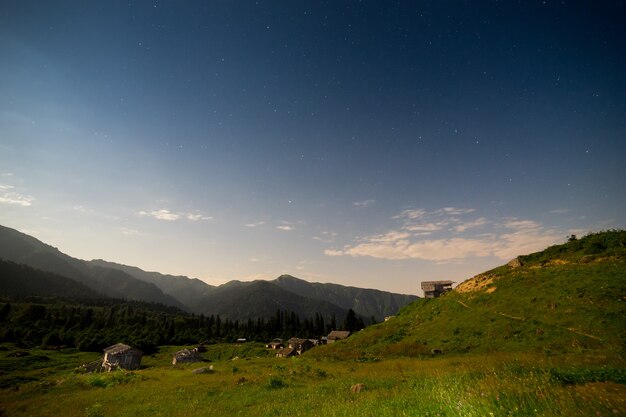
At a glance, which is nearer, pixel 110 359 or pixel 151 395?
pixel 151 395

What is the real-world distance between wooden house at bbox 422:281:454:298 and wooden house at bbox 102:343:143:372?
281ft

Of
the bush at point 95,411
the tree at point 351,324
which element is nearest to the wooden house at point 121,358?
the bush at point 95,411

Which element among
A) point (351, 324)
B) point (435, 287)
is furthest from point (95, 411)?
point (351, 324)

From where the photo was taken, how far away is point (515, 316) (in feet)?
104

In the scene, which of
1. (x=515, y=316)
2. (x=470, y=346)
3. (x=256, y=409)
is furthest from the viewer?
(x=515, y=316)

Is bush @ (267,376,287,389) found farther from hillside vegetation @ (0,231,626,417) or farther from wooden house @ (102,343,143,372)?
wooden house @ (102,343,143,372)

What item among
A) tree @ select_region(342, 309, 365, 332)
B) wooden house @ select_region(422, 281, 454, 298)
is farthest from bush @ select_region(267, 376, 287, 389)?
tree @ select_region(342, 309, 365, 332)

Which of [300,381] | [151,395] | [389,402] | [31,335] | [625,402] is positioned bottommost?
[31,335]

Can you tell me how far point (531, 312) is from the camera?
101 feet

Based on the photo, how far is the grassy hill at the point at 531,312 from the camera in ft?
81.3

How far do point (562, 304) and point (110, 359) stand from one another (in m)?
98.9

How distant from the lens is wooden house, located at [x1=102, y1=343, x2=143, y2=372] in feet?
253

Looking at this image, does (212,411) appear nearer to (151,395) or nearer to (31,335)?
(151,395)

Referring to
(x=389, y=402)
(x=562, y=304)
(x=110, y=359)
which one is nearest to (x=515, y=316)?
(x=562, y=304)
